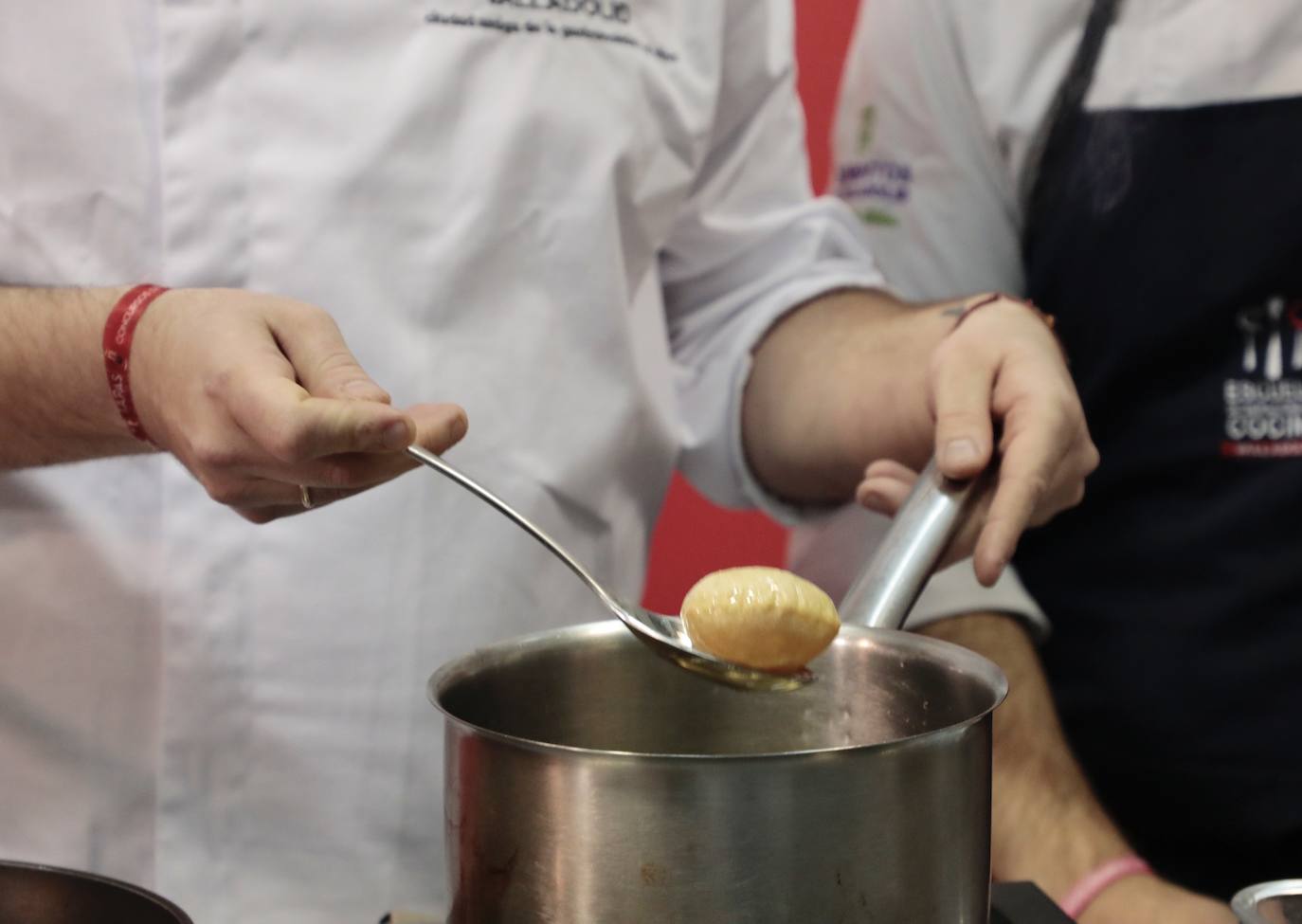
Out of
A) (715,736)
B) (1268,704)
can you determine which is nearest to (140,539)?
(715,736)

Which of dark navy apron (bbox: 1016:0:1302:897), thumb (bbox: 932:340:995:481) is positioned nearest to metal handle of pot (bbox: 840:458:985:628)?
thumb (bbox: 932:340:995:481)

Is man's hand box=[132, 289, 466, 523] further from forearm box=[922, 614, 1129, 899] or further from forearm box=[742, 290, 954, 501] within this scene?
forearm box=[922, 614, 1129, 899]

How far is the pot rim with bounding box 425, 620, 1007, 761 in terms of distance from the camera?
1.31 feet

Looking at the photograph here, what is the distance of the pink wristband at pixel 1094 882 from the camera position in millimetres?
889

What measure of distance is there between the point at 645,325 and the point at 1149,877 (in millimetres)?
533

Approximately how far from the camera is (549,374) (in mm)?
867

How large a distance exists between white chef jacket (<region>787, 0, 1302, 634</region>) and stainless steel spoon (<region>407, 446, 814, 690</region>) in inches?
19.2

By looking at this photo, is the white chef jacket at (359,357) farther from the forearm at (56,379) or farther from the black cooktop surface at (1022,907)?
the black cooktop surface at (1022,907)

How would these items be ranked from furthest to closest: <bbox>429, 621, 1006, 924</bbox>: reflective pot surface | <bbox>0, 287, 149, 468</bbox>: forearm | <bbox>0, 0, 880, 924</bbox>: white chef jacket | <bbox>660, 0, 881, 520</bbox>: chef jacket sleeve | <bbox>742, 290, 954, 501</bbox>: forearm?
<bbox>660, 0, 881, 520</bbox>: chef jacket sleeve → <bbox>742, 290, 954, 501</bbox>: forearm → <bbox>0, 0, 880, 924</bbox>: white chef jacket → <bbox>0, 287, 149, 468</bbox>: forearm → <bbox>429, 621, 1006, 924</bbox>: reflective pot surface

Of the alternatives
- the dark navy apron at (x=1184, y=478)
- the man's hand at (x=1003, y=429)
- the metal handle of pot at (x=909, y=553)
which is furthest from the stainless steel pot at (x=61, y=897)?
the dark navy apron at (x=1184, y=478)

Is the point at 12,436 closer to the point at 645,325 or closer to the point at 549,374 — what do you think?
the point at 549,374

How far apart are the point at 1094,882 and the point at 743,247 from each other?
0.54 meters

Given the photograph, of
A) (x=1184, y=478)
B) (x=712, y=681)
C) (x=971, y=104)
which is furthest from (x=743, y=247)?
(x=712, y=681)

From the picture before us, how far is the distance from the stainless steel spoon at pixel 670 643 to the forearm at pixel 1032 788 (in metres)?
0.44
